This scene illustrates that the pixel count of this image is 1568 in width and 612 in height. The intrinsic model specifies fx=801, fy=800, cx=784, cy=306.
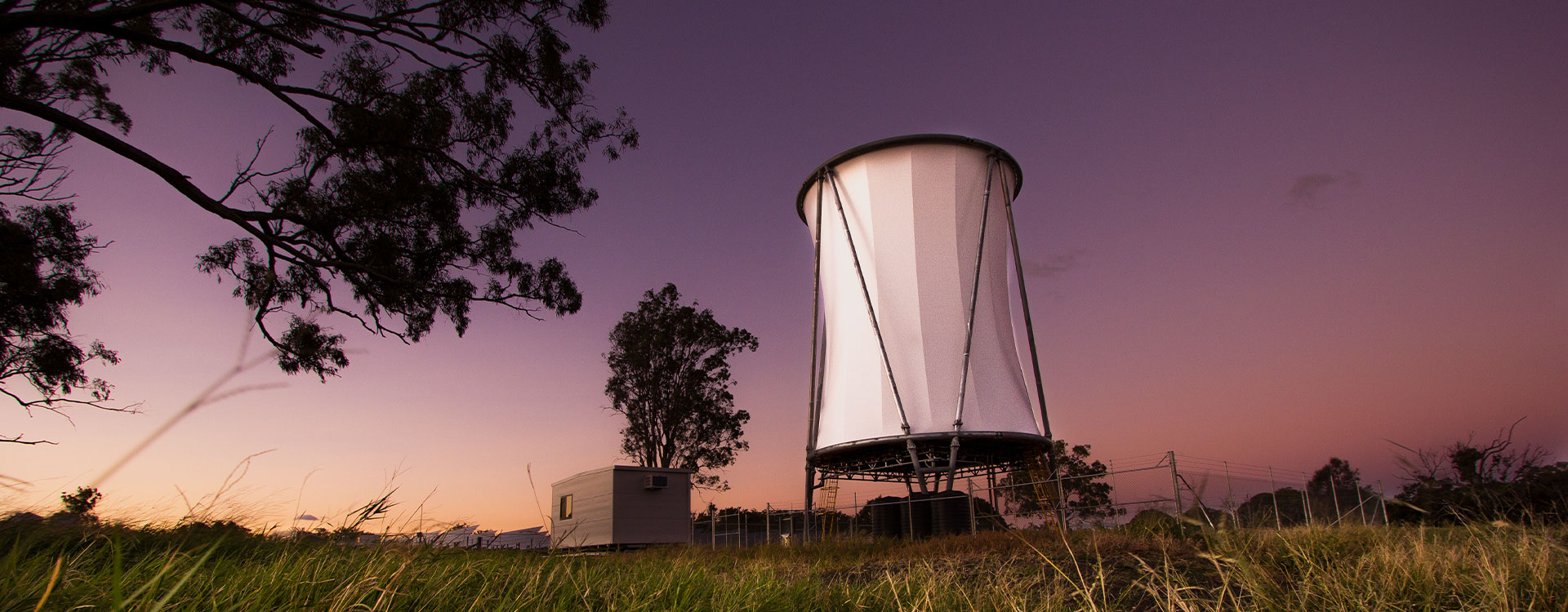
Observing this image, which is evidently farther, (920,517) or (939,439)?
(920,517)

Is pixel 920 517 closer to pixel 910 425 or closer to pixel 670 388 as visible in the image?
pixel 910 425

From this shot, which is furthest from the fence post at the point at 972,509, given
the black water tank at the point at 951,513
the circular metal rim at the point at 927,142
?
the circular metal rim at the point at 927,142

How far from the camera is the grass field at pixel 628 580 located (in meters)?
2.69

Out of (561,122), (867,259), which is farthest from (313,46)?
(867,259)

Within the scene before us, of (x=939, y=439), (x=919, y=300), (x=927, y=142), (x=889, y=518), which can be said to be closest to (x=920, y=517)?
(x=889, y=518)

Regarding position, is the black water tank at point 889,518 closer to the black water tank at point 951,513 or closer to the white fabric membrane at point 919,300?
the black water tank at point 951,513

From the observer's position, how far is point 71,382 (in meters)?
14.3

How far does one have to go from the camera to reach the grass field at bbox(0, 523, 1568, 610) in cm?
269

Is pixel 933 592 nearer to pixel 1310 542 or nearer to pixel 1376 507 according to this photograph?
pixel 1310 542

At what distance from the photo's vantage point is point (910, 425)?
15.1 metres

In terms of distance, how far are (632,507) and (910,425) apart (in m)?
9.37

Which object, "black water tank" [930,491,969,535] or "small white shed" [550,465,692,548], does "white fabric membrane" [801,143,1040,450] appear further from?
"small white shed" [550,465,692,548]

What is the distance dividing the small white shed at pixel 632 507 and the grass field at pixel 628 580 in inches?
600

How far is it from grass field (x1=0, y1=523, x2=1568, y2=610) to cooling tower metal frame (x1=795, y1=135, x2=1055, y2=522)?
25.9 feet
